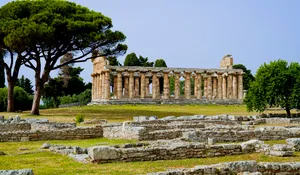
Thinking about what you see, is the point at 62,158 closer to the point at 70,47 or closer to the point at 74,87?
the point at 70,47

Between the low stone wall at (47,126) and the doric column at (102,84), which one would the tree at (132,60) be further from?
the low stone wall at (47,126)

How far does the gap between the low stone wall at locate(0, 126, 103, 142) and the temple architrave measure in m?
53.4

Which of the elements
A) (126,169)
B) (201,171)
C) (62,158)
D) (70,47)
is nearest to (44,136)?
Answer: (62,158)

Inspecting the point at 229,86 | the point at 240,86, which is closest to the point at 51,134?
the point at 229,86

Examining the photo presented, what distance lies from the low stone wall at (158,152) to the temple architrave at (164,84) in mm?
63917

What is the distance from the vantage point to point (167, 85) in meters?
91.1

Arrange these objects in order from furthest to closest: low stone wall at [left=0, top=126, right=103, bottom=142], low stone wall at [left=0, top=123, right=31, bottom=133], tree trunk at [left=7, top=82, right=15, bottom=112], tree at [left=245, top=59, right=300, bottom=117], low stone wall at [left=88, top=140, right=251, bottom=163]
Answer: tree trunk at [left=7, top=82, right=15, bottom=112]
tree at [left=245, top=59, right=300, bottom=117]
low stone wall at [left=0, top=123, right=31, bottom=133]
low stone wall at [left=0, top=126, right=103, bottom=142]
low stone wall at [left=88, top=140, right=251, bottom=163]

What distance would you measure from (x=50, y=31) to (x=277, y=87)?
23.8m

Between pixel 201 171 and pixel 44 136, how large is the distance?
1597cm

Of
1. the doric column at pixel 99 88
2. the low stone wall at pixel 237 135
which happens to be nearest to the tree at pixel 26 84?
the doric column at pixel 99 88

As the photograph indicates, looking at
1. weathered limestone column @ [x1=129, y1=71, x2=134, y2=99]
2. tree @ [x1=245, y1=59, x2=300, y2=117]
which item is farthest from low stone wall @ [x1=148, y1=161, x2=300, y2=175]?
weathered limestone column @ [x1=129, y1=71, x2=134, y2=99]

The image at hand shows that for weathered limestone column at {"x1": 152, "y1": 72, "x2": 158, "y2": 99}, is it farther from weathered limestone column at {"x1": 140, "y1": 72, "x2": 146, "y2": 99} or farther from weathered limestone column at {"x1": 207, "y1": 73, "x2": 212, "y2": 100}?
weathered limestone column at {"x1": 207, "y1": 73, "x2": 212, "y2": 100}

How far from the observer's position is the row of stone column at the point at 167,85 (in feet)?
292

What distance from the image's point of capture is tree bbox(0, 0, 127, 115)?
51844 mm
